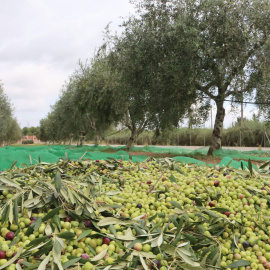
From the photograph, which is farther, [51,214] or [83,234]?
[51,214]

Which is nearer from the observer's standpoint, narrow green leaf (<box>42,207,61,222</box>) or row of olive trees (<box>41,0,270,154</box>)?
narrow green leaf (<box>42,207,61,222</box>)

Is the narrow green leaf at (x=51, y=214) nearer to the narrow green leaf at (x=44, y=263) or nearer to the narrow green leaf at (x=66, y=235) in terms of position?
the narrow green leaf at (x=66, y=235)

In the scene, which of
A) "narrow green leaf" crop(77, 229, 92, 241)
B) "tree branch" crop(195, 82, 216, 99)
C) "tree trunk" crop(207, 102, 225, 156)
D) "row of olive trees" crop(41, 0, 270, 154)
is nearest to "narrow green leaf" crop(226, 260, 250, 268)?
"narrow green leaf" crop(77, 229, 92, 241)

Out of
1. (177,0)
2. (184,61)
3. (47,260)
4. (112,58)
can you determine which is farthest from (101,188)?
(112,58)

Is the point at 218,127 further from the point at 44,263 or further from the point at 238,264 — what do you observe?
the point at 44,263

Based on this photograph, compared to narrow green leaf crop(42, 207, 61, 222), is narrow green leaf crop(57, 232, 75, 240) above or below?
below

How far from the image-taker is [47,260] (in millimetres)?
1463

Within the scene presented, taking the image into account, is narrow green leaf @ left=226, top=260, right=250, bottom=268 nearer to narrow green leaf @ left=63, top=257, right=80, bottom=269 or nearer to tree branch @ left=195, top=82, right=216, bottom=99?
narrow green leaf @ left=63, top=257, right=80, bottom=269

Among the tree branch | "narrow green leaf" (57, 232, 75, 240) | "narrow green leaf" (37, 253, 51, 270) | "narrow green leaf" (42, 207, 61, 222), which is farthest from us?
the tree branch

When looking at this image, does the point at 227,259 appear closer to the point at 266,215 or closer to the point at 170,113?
the point at 266,215

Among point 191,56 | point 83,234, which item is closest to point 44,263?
point 83,234

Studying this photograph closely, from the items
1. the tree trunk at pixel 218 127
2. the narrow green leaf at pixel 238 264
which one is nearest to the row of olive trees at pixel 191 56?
the tree trunk at pixel 218 127

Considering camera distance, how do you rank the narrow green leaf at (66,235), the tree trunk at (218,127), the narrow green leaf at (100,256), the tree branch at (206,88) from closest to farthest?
1. the narrow green leaf at (100,256)
2. the narrow green leaf at (66,235)
3. the tree branch at (206,88)
4. the tree trunk at (218,127)

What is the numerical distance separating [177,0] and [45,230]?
13.2 metres
